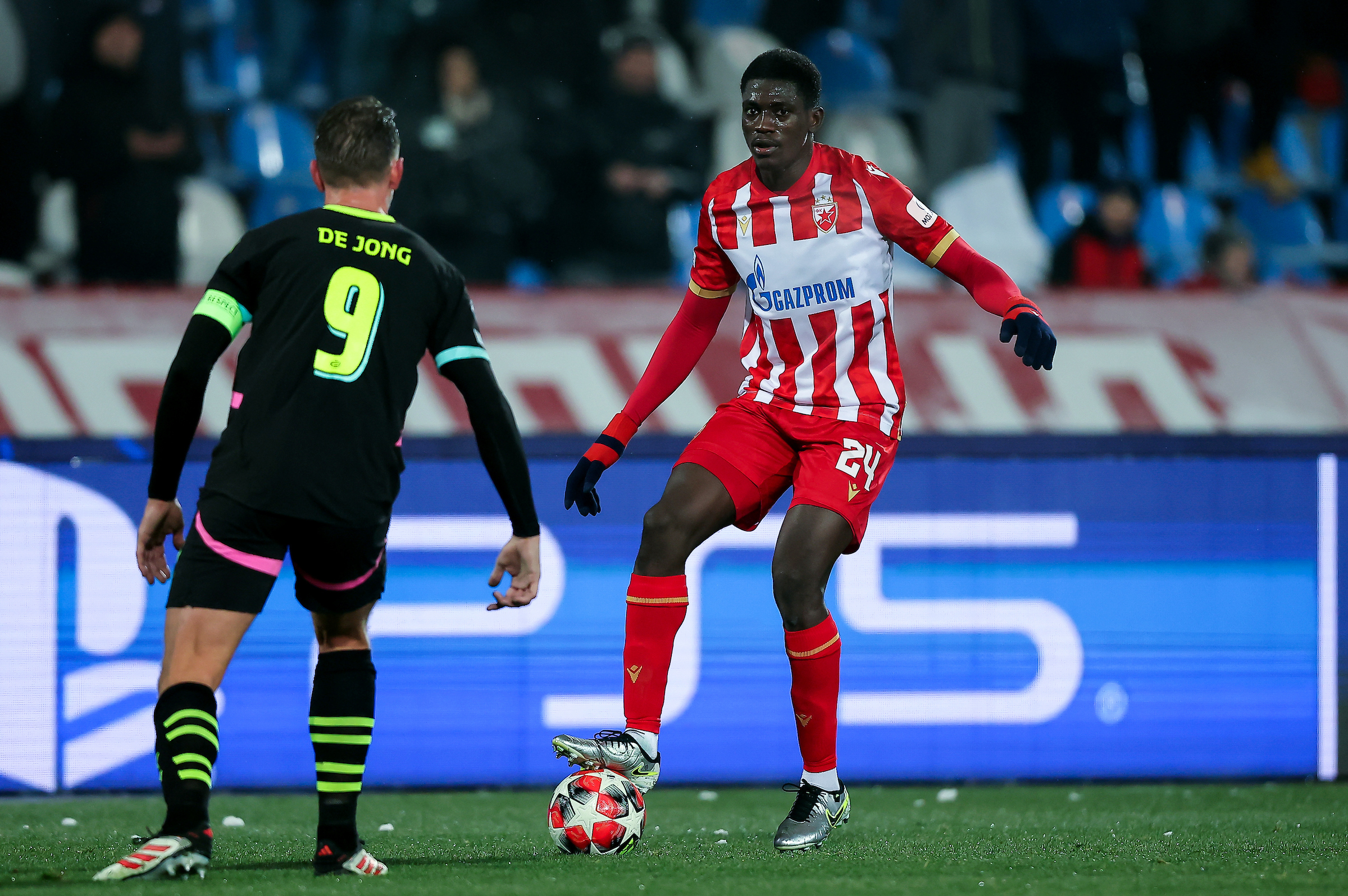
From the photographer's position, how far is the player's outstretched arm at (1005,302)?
3502 millimetres

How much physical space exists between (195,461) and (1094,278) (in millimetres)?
5239

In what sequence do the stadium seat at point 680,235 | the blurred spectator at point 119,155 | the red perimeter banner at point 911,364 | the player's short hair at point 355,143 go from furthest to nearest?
the stadium seat at point 680,235, the blurred spectator at point 119,155, the red perimeter banner at point 911,364, the player's short hair at point 355,143

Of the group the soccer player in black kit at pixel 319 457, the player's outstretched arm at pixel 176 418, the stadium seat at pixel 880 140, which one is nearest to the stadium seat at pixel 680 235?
the stadium seat at pixel 880 140

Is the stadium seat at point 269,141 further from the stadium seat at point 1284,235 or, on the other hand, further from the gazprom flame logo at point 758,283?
the stadium seat at point 1284,235

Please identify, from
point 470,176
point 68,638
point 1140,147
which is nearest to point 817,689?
point 68,638

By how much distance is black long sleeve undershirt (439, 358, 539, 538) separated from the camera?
3.22 metres

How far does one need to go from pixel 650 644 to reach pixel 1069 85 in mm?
6247

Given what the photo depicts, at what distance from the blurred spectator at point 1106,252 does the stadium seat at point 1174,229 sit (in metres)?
0.10

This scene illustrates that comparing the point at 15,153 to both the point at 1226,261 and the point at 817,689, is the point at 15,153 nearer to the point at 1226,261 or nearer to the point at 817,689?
the point at 817,689

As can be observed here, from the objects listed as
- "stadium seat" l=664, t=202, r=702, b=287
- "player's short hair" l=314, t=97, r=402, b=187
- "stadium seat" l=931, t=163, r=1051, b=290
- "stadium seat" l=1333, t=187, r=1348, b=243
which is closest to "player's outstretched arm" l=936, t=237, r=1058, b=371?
"player's short hair" l=314, t=97, r=402, b=187

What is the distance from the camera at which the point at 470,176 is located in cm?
823

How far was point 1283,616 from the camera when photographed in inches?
208

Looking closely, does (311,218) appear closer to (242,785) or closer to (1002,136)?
(242,785)

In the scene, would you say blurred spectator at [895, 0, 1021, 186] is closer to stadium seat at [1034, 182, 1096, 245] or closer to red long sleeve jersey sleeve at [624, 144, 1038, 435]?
stadium seat at [1034, 182, 1096, 245]
